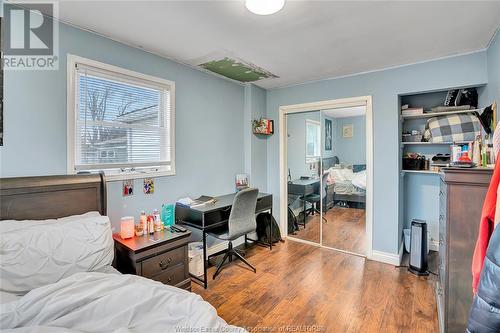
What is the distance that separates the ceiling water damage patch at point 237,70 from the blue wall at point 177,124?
0.17 meters

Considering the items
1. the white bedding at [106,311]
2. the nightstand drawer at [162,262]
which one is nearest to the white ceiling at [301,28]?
the white bedding at [106,311]

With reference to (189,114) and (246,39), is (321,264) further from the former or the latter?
(246,39)

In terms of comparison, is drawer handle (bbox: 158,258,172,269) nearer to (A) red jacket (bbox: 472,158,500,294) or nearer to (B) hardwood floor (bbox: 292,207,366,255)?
(A) red jacket (bbox: 472,158,500,294)

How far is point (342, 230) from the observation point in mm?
3734

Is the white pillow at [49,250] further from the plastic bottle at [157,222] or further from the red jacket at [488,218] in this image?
the red jacket at [488,218]

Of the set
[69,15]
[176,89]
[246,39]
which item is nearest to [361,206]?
[246,39]

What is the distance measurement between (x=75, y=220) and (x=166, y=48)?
180 cm

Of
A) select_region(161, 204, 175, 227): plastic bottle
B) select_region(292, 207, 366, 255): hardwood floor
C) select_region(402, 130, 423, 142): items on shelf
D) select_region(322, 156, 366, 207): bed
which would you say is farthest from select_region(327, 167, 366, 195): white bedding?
select_region(161, 204, 175, 227): plastic bottle

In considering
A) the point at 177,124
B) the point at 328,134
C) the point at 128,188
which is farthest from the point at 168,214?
the point at 328,134

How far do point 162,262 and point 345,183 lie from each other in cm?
271

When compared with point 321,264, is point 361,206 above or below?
above

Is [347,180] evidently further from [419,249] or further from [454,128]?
[454,128]

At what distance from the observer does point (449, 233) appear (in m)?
1.73

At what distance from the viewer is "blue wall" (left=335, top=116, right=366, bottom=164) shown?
3344 mm
